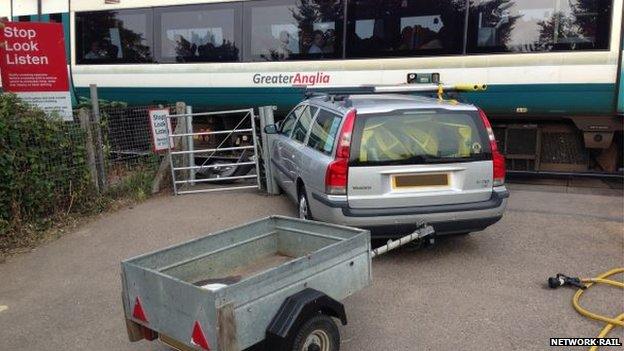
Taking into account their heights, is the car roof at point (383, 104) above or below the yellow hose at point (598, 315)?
above

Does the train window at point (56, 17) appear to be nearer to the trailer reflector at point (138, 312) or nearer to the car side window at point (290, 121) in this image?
the car side window at point (290, 121)

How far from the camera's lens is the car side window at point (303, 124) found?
681 cm

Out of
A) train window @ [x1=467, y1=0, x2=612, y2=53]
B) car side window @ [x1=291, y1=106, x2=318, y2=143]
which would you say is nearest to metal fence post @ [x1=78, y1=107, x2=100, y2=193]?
car side window @ [x1=291, y1=106, x2=318, y2=143]

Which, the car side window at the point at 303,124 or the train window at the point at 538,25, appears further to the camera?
the train window at the point at 538,25

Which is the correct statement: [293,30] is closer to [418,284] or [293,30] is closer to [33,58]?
[33,58]

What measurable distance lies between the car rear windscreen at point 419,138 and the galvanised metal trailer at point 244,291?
4.46 ft

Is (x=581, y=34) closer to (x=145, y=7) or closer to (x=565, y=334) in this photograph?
(x=565, y=334)

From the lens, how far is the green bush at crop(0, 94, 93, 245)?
6.48 m

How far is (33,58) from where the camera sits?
24.3 feet

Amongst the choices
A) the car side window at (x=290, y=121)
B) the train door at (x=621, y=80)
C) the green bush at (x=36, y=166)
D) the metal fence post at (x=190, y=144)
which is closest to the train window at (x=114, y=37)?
the metal fence post at (x=190, y=144)

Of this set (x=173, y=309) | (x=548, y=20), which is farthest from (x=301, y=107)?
(x=173, y=309)

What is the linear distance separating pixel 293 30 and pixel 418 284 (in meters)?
6.44

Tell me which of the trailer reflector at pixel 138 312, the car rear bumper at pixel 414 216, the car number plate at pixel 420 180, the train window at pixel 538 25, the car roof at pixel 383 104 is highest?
the train window at pixel 538 25

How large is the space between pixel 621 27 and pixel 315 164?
5.29 m
